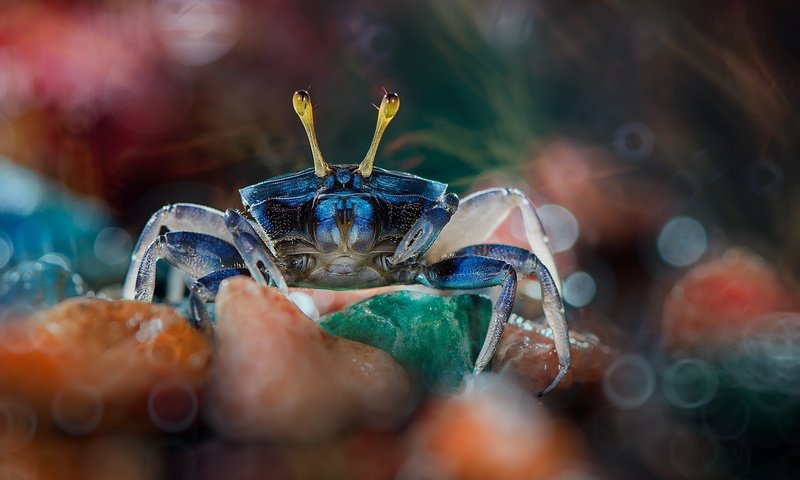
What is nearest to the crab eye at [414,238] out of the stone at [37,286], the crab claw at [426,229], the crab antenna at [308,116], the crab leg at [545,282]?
the crab claw at [426,229]

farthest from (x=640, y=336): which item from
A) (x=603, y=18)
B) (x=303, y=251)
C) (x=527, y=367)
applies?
(x=603, y=18)

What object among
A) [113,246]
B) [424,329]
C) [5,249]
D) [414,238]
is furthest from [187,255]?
[113,246]

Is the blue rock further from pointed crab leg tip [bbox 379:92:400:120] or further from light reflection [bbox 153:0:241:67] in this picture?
pointed crab leg tip [bbox 379:92:400:120]

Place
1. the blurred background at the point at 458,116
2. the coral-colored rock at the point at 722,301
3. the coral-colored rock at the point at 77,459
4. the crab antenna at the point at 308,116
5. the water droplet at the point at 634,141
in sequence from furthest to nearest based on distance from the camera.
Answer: the water droplet at the point at 634,141
the blurred background at the point at 458,116
the coral-colored rock at the point at 722,301
the crab antenna at the point at 308,116
the coral-colored rock at the point at 77,459

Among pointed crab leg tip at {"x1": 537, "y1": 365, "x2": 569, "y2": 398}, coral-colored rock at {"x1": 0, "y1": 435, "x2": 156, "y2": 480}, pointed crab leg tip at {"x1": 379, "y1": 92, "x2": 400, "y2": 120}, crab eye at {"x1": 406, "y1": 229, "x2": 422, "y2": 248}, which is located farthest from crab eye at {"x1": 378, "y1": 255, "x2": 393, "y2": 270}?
coral-colored rock at {"x1": 0, "y1": 435, "x2": 156, "y2": 480}

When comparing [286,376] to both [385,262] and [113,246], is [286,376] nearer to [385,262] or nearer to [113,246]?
[385,262]

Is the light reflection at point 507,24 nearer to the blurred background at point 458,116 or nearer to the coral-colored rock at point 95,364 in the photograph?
the blurred background at point 458,116
